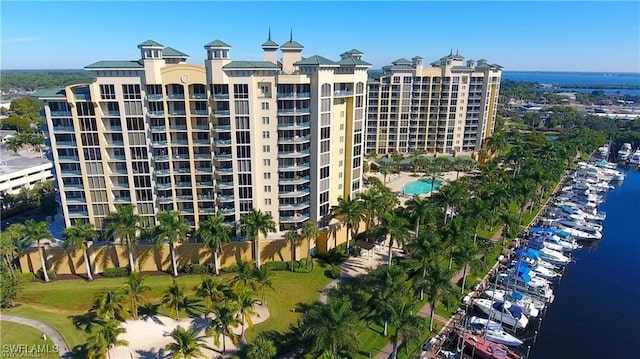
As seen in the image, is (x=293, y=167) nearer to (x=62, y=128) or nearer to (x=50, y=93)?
(x=62, y=128)

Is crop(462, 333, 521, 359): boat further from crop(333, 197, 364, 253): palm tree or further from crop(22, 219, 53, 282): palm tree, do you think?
crop(22, 219, 53, 282): palm tree

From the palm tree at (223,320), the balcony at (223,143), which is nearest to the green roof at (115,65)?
the balcony at (223,143)

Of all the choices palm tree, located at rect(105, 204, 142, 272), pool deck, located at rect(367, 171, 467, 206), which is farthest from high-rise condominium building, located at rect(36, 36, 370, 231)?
pool deck, located at rect(367, 171, 467, 206)

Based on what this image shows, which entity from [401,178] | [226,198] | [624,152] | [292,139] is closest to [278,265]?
[226,198]

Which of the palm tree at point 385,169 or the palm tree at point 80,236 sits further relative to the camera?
the palm tree at point 385,169

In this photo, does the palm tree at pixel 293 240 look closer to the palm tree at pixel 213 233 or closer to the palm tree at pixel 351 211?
the palm tree at pixel 351 211

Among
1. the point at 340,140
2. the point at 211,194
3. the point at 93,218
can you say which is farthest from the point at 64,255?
the point at 340,140
